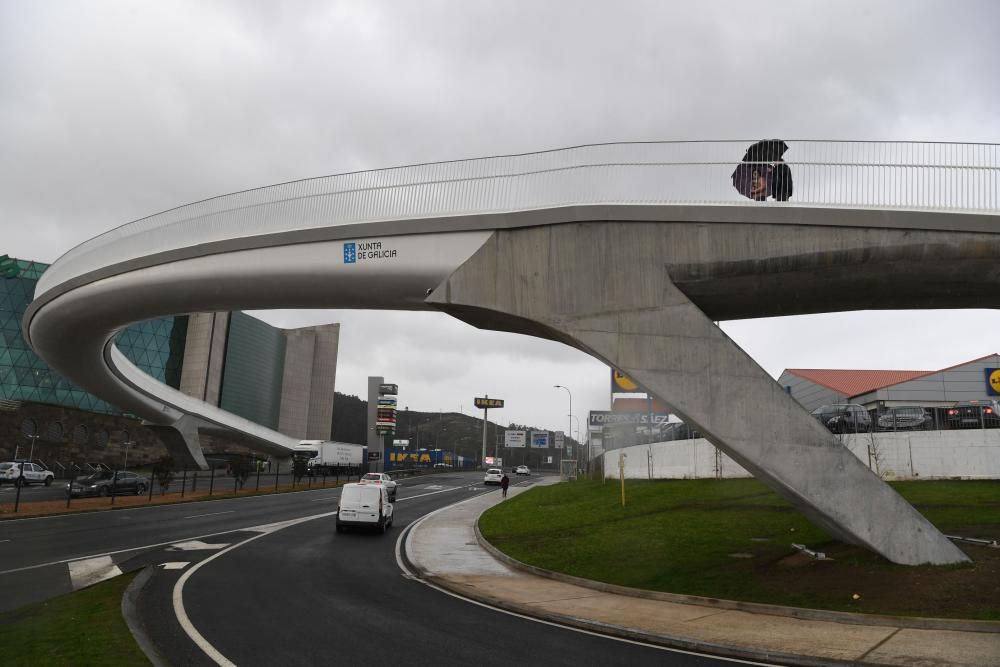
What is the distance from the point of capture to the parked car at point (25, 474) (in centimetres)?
4294

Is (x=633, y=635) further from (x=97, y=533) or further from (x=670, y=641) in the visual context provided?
(x=97, y=533)

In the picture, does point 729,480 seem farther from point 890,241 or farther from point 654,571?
point 890,241

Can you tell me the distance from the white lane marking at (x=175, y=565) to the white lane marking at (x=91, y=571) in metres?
1.03

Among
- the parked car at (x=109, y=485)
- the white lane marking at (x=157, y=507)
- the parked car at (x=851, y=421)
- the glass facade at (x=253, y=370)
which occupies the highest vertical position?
the glass facade at (x=253, y=370)

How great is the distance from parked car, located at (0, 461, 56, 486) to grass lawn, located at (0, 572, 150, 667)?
3665 centimetres

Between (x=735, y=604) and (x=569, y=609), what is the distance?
3111 millimetres

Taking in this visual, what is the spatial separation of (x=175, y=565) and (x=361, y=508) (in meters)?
9.65

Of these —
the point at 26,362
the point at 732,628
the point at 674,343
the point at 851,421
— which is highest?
the point at 26,362

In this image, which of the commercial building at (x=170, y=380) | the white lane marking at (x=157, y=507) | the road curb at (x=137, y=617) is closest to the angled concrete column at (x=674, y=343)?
the road curb at (x=137, y=617)

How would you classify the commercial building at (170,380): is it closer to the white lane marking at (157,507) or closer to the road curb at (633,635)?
the white lane marking at (157,507)

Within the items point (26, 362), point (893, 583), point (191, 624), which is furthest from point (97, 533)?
point (26, 362)

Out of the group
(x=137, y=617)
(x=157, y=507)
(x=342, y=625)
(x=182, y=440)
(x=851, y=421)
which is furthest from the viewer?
(x=182, y=440)

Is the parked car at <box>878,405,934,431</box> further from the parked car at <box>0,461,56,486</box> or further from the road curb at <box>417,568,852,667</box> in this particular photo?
the parked car at <box>0,461,56,486</box>

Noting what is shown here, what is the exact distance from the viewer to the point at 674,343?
14.8m
